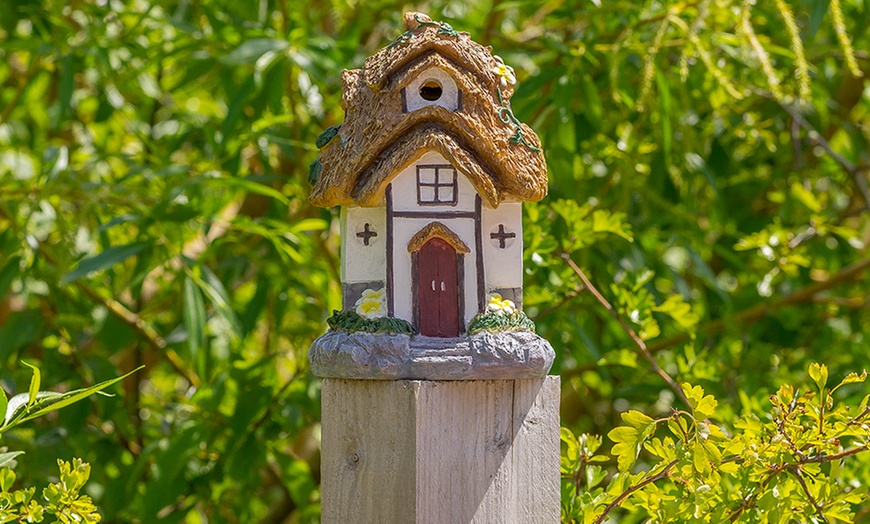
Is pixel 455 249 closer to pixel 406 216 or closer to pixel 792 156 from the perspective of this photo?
pixel 406 216

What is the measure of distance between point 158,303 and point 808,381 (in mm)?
1733

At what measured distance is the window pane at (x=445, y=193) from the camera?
66.9 inches

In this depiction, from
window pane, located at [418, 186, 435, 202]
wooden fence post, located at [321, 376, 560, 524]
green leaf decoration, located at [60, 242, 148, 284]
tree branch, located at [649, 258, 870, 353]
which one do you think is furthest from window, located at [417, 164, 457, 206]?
tree branch, located at [649, 258, 870, 353]

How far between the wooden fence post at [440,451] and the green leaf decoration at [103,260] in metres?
0.82

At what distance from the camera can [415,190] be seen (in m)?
1.69

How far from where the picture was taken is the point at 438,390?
5.23 feet

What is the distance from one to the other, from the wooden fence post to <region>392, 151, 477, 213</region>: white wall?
10.4 inches

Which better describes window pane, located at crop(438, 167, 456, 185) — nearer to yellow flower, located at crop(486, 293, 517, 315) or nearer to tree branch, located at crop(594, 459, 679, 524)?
yellow flower, located at crop(486, 293, 517, 315)

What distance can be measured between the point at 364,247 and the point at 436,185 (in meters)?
0.15

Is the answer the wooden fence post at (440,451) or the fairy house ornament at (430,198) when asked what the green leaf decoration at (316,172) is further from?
the wooden fence post at (440,451)

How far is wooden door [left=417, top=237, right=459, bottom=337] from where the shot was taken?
5.57 feet

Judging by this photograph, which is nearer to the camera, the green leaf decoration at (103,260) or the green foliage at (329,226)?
the green leaf decoration at (103,260)

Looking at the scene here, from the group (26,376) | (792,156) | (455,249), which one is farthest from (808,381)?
(26,376)

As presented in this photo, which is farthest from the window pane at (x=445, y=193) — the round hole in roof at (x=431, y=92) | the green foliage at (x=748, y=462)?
the green foliage at (x=748, y=462)
